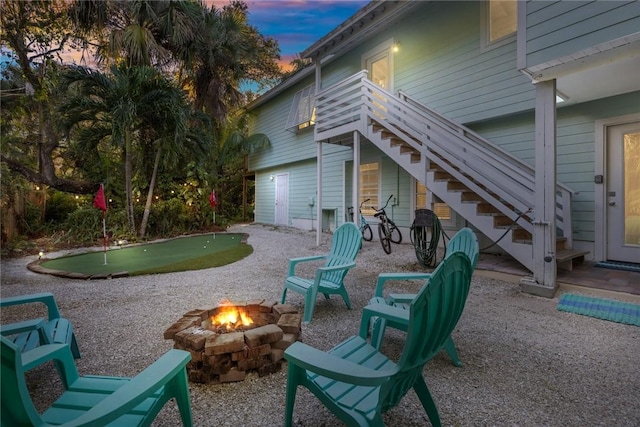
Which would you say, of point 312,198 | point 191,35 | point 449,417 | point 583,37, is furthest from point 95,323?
point 191,35

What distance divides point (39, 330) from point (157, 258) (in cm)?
507

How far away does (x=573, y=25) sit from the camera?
3758 mm

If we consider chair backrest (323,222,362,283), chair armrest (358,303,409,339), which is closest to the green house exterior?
chair backrest (323,222,362,283)

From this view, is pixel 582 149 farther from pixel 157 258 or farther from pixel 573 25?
pixel 157 258

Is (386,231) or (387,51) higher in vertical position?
(387,51)

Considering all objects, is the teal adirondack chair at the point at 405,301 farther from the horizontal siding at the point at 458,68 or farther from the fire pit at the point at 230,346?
the horizontal siding at the point at 458,68

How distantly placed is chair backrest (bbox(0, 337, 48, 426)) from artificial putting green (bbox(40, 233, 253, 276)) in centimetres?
515

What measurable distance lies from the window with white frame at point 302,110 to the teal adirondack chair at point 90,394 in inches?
396

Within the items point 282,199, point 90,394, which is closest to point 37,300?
point 90,394

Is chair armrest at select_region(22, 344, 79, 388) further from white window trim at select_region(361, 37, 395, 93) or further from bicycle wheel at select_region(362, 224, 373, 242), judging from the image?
white window trim at select_region(361, 37, 395, 93)

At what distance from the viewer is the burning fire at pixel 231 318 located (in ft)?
8.91

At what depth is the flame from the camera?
271 cm

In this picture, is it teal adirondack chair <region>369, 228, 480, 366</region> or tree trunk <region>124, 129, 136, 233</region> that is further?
tree trunk <region>124, 129, 136, 233</region>

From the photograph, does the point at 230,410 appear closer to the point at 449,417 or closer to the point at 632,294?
the point at 449,417
